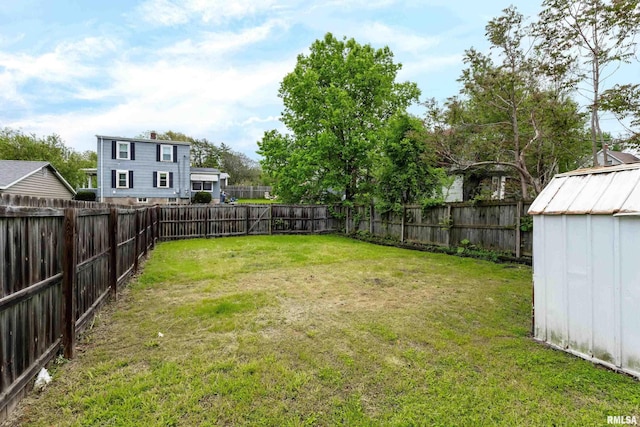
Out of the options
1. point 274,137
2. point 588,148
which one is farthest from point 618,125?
point 274,137

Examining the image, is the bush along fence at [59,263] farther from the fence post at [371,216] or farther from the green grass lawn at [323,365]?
the fence post at [371,216]

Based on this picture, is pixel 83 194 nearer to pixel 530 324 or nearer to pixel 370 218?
pixel 370 218

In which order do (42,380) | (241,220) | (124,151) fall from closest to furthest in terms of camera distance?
(42,380) → (241,220) → (124,151)

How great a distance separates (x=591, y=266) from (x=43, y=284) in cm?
491

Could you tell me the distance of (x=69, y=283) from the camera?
305 cm

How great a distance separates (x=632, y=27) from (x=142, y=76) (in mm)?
17515

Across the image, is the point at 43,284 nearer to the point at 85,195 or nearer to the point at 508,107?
the point at 508,107

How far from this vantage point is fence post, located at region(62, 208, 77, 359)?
3.02 metres

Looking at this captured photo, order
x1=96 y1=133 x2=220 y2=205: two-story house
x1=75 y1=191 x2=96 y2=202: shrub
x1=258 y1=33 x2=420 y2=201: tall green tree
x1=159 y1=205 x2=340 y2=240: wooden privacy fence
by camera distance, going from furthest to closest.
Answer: x1=75 y1=191 x2=96 y2=202: shrub
x1=96 y1=133 x2=220 y2=205: two-story house
x1=258 y1=33 x2=420 y2=201: tall green tree
x1=159 y1=205 x2=340 y2=240: wooden privacy fence

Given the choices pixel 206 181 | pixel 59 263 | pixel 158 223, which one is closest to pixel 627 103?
pixel 59 263

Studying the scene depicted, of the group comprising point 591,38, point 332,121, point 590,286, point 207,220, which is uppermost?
point 332,121

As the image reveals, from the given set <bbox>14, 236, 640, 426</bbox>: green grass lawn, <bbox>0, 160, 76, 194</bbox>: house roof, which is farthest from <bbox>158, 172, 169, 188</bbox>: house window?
<bbox>14, 236, 640, 426</bbox>: green grass lawn

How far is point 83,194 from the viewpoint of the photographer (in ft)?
80.1

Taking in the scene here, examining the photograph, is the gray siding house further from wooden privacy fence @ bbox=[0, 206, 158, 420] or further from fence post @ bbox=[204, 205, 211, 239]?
wooden privacy fence @ bbox=[0, 206, 158, 420]
